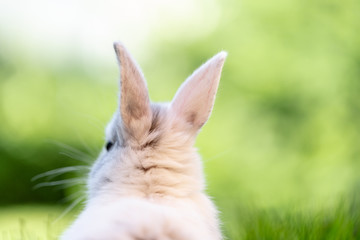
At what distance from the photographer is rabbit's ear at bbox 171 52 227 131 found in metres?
2.24

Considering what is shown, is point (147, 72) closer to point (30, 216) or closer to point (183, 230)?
point (30, 216)

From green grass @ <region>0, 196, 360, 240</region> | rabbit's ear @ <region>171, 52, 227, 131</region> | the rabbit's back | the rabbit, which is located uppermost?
rabbit's ear @ <region>171, 52, 227, 131</region>

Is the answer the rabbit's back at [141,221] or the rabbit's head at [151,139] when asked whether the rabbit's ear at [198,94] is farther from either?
the rabbit's back at [141,221]

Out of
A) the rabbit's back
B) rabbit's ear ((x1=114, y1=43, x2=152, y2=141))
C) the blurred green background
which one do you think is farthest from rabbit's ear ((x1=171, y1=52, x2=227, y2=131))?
the blurred green background

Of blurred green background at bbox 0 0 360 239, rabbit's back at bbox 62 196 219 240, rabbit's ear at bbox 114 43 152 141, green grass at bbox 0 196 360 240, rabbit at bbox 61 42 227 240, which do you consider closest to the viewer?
rabbit's back at bbox 62 196 219 240

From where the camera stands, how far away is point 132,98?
81.6 inches

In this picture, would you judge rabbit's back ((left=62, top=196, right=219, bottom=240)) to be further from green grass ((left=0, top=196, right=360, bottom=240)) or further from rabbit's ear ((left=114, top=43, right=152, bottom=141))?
green grass ((left=0, top=196, right=360, bottom=240))

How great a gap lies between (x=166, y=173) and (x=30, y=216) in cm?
529

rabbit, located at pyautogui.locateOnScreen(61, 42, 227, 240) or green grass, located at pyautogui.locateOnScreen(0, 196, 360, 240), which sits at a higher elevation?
rabbit, located at pyautogui.locateOnScreen(61, 42, 227, 240)

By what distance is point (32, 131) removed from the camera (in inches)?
306

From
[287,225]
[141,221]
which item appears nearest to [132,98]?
[141,221]

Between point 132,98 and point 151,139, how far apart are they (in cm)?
17

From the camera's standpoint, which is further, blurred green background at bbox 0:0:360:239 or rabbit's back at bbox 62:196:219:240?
blurred green background at bbox 0:0:360:239

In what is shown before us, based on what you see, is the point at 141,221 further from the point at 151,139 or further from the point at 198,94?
the point at 198,94
